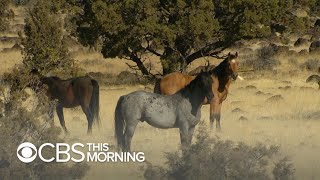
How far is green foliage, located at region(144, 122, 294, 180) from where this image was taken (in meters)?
12.5

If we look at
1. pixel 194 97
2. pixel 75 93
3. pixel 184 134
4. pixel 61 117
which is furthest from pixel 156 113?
pixel 75 93

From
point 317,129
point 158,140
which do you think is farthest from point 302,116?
point 158,140

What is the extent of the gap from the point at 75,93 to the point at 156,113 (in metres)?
4.51

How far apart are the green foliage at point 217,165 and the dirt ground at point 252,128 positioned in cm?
65

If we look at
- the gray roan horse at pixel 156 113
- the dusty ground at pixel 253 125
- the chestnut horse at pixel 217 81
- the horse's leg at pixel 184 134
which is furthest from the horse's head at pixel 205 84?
the chestnut horse at pixel 217 81

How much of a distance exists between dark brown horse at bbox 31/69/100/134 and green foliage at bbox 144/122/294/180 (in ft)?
20.2

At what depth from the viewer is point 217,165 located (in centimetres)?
1259

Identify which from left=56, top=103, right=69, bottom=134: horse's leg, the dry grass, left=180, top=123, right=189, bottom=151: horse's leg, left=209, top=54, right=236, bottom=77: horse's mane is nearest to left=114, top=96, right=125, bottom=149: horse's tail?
the dry grass

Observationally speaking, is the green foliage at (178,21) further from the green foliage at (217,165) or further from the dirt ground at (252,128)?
the green foliage at (217,165)

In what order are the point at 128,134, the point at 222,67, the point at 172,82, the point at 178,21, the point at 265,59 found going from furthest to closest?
the point at 265,59 < the point at 178,21 < the point at 172,82 < the point at 222,67 < the point at 128,134

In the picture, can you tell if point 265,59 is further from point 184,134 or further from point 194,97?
point 184,134

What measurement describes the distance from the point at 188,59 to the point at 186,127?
13.2 m

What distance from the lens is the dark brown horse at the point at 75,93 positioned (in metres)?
19.1

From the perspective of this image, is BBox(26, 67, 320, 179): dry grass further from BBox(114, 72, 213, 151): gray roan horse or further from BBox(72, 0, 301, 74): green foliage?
BBox(72, 0, 301, 74): green foliage
